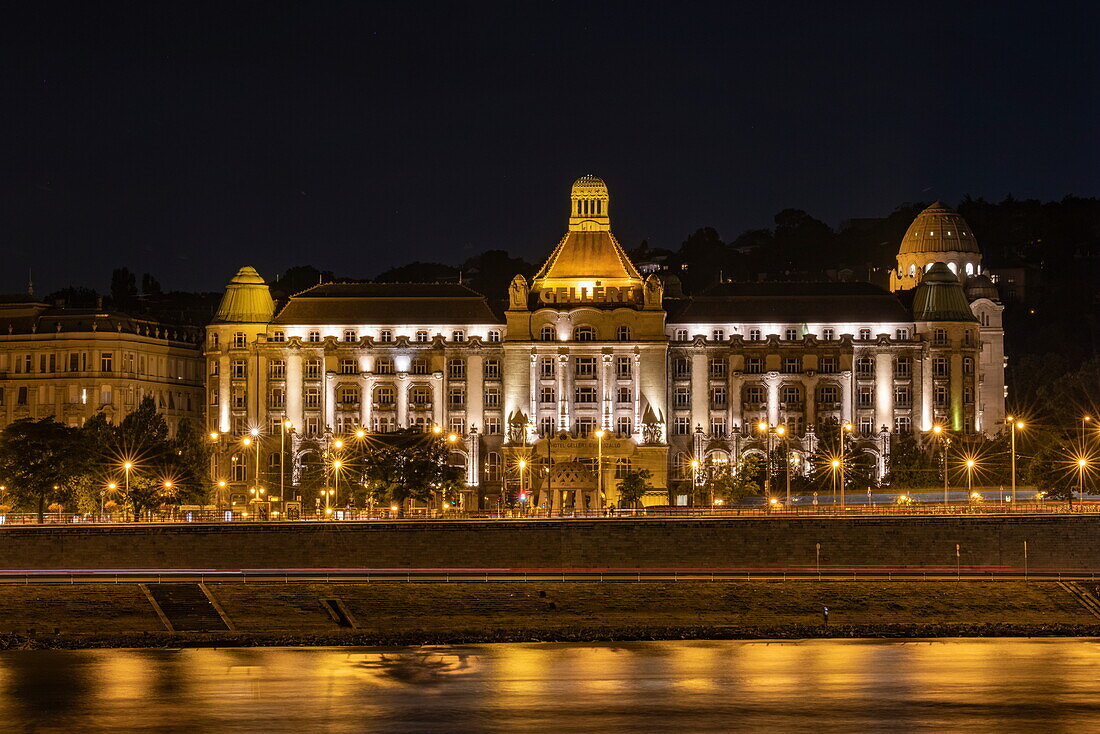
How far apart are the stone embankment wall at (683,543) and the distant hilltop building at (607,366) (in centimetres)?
4726

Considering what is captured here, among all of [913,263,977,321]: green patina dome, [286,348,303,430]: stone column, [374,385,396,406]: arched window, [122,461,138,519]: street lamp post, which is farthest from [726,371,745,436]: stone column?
[122,461,138,519]: street lamp post

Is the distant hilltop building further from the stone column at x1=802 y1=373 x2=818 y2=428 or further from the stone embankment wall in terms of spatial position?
the stone embankment wall

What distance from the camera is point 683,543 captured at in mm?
132375

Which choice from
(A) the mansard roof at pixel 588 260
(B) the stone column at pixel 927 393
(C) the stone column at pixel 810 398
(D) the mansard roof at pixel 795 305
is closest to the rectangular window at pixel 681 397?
(D) the mansard roof at pixel 795 305

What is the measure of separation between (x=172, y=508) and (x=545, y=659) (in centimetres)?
6323

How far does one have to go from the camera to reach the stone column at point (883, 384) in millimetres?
185875

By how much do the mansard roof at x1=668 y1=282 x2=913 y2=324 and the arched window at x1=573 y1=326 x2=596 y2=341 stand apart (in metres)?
8.45

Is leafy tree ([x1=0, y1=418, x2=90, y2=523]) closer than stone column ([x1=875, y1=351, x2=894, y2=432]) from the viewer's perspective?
Yes

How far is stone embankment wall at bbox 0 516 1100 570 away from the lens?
13138cm

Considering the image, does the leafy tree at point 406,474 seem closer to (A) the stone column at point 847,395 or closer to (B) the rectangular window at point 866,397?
(A) the stone column at point 847,395

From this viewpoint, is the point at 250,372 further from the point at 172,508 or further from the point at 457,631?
the point at 457,631

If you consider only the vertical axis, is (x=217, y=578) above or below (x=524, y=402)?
below

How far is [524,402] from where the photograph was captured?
186250 mm

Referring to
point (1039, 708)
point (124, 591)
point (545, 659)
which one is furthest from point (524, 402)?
point (1039, 708)
